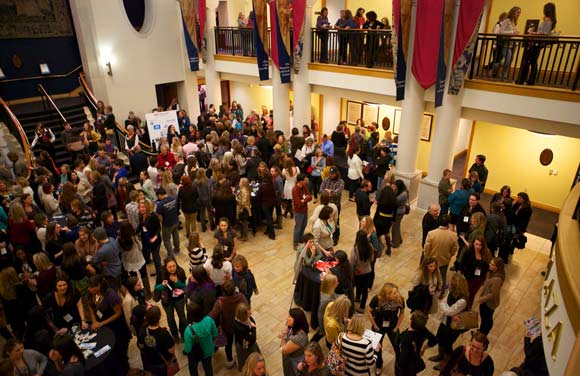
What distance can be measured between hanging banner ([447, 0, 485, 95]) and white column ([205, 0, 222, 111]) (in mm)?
9251

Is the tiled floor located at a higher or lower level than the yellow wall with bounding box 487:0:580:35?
lower

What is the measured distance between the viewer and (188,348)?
414 cm

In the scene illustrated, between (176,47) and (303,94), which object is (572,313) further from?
(176,47)

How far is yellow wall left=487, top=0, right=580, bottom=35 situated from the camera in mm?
9477

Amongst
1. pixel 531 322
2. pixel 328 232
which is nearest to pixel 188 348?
pixel 328 232

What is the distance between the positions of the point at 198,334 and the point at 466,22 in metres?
7.15

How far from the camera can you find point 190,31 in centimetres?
1396

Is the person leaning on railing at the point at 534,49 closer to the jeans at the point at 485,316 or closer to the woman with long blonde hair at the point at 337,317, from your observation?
the jeans at the point at 485,316

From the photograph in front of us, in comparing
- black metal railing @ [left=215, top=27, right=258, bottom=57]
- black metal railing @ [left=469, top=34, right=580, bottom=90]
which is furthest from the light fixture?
black metal railing @ [left=469, top=34, right=580, bottom=90]

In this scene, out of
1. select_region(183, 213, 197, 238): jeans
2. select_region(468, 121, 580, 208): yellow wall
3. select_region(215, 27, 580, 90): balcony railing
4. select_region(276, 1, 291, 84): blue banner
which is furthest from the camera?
select_region(276, 1, 291, 84): blue banner

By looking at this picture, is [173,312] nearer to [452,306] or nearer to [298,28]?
[452,306]

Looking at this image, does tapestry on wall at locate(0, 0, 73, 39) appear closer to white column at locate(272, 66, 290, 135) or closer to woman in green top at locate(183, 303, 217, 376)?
white column at locate(272, 66, 290, 135)

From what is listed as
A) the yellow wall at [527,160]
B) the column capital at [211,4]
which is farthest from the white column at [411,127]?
the column capital at [211,4]

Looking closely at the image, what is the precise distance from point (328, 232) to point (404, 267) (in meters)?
2.00
